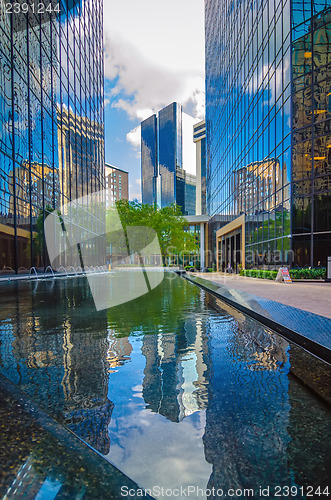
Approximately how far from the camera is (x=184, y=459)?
71.6 inches

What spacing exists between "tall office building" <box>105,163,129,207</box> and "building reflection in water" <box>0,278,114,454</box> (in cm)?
17132

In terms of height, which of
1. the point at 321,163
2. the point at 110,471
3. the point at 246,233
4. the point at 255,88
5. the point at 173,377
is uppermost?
the point at 255,88

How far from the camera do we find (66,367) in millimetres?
3432

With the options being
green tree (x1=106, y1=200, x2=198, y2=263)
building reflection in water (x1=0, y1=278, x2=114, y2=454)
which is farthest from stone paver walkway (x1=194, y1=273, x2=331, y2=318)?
green tree (x1=106, y1=200, x2=198, y2=263)

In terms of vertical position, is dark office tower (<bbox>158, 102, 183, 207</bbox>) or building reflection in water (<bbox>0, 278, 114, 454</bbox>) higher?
dark office tower (<bbox>158, 102, 183, 207</bbox>)

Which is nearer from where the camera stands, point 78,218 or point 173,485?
point 173,485

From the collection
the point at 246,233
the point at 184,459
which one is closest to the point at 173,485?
the point at 184,459

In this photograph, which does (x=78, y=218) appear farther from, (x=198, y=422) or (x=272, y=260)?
(x=198, y=422)

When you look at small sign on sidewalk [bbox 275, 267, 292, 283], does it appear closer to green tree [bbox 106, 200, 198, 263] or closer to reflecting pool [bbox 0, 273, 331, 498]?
reflecting pool [bbox 0, 273, 331, 498]

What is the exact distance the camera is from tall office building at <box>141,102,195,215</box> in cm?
16100

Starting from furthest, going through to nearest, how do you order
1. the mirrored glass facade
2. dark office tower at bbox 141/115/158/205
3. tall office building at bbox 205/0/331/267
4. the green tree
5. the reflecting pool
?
dark office tower at bbox 141/115/158/205 → the green tree → tall office building at bbox 205/0/331/267 → the mirrored glass facade → the reflecting pool

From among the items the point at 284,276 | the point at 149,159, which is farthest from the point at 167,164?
the point at 284,276

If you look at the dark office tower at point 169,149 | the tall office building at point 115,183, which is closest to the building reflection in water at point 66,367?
the dark office tower at point 169,149

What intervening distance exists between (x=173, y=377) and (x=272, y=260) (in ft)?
73.9
